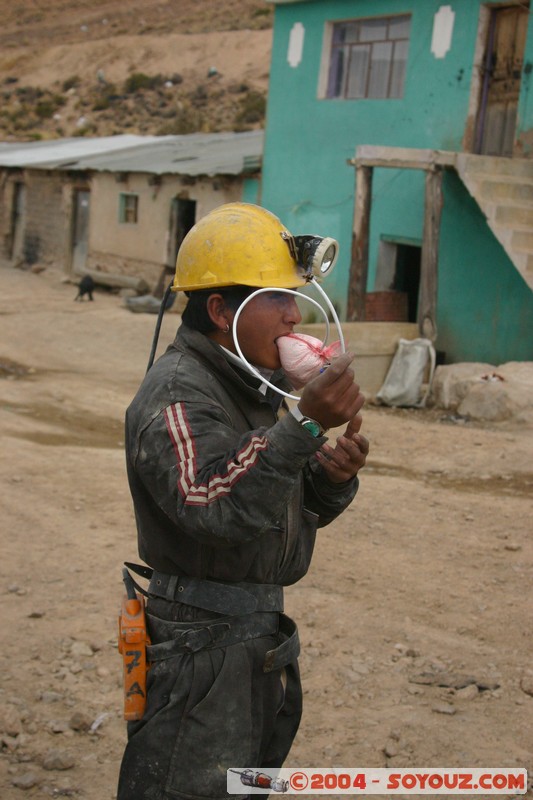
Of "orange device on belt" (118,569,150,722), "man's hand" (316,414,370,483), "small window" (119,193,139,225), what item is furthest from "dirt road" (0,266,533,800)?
"small window" (119,193,139,225)

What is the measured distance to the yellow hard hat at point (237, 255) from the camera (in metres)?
2.12

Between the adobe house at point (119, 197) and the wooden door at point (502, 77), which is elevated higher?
the wooden door at point (502, 77)

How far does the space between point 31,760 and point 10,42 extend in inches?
2116


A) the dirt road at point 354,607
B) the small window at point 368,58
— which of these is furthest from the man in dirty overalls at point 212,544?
the small window at point 368,58

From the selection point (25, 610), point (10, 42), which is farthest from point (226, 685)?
point (10, 42)

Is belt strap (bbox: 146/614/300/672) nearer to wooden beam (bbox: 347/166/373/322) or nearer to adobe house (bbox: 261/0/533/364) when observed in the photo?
adobe house (bbox: 261/0/533/364)

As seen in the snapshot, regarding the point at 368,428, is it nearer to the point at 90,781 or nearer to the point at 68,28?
the point at 90,781

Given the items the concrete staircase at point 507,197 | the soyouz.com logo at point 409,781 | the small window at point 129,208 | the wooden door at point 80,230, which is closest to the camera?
the soyouz.com logo at point 409,781

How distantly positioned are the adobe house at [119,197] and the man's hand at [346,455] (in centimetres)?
1460

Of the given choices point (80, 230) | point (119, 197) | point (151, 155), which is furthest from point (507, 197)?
point (80, 230)

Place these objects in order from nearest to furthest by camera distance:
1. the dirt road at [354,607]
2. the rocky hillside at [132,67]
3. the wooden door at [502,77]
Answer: the dirt road at [354,607]
the wooden door at [502,77]
the rocky hillside at [132,67]

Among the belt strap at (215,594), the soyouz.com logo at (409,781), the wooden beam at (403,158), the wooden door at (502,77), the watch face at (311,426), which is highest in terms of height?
the wooden door at (502,77)

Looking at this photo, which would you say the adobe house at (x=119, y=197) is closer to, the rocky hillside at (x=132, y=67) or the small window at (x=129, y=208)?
the small window at (x=129, y=208)

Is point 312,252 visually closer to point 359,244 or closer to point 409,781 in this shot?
point 409,781
